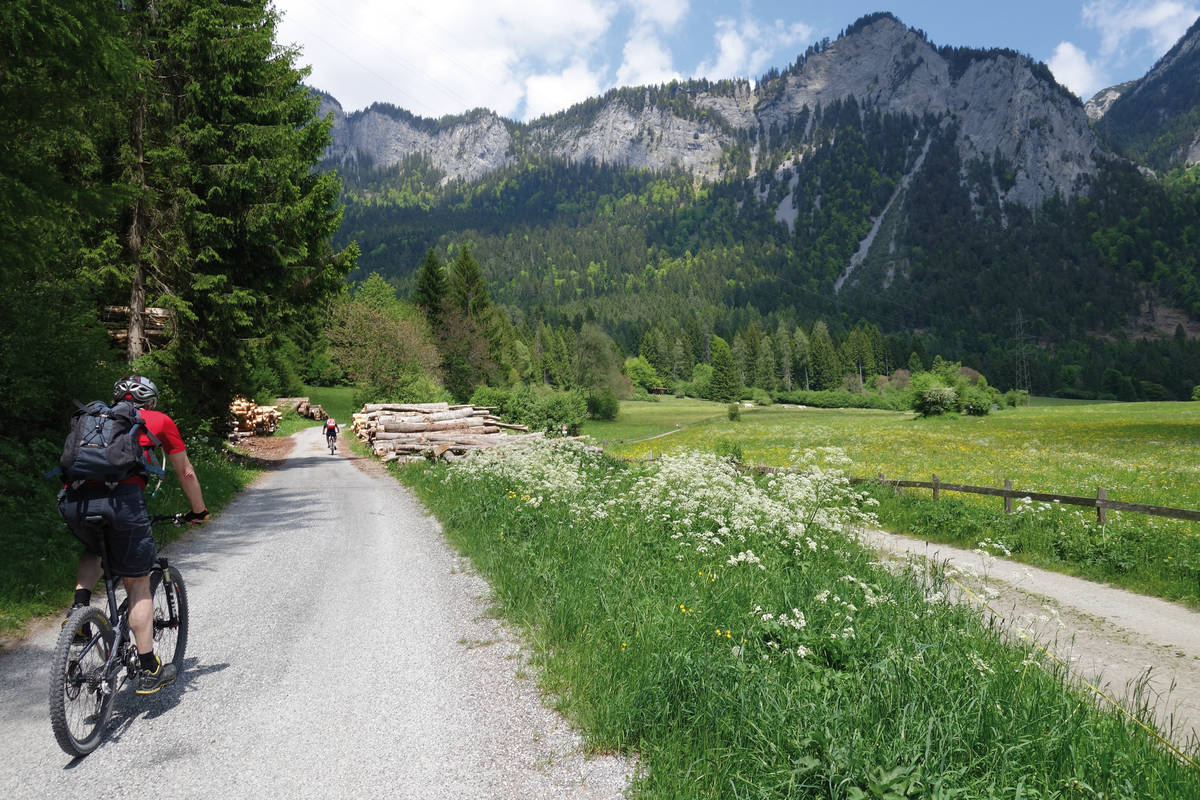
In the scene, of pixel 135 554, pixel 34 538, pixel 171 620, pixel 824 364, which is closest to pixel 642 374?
pixel 824 364

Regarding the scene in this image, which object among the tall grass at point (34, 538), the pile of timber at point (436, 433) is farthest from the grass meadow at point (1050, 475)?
the tall grass at point (34, 538)

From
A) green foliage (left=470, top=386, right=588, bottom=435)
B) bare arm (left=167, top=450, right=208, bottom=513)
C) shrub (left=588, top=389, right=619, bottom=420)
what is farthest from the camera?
shrub (left=588, top=389, right=619, bottom=420)

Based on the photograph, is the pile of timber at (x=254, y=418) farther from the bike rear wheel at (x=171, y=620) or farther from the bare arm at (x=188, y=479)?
the bare arm at (x=188, y=479)

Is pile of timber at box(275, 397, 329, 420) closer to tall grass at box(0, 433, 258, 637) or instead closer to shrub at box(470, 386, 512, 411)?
shrub at box(470, 386, 512, 411)

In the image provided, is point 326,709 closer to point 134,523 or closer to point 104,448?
point 134,523

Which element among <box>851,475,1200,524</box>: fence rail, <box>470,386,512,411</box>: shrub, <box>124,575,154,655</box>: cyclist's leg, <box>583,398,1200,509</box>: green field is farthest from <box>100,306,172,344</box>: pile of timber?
<box>470,386,512,411</box>: shrub

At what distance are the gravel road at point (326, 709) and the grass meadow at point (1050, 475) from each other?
4662 mm

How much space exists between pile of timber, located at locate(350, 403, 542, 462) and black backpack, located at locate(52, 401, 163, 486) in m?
17.1

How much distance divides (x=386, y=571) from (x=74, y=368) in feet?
25.5

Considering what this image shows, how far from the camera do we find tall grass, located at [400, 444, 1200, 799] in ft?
10.8

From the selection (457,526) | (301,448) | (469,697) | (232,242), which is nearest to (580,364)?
(301,448)

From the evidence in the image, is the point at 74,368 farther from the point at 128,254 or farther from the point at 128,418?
the point at 128,418

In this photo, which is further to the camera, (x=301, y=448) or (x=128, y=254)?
(x=301, y=448)

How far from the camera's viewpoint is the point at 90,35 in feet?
26.7
